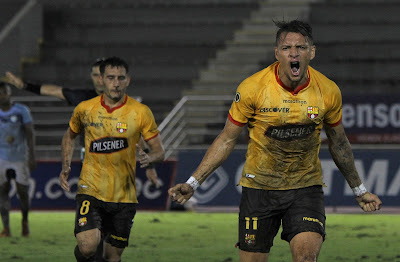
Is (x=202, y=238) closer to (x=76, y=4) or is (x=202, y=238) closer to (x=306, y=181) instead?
(x=306, y=181)

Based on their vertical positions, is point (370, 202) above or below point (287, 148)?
below

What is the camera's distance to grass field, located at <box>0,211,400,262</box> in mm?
11141

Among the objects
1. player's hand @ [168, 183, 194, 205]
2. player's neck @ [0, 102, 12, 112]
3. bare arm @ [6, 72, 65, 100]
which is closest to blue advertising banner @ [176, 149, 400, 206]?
player's neck @ [0, 102, 12, 112]

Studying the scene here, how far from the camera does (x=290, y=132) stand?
667 cm

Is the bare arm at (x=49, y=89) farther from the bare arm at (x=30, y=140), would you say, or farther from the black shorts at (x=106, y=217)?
the bare arm at (x=30, y=140)

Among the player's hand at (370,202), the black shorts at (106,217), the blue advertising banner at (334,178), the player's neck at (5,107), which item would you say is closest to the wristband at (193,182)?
the player's hand at (370,202)

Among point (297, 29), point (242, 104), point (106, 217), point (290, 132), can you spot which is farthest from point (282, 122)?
point (106, 217)

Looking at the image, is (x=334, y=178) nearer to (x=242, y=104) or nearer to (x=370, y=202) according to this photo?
(x=370, y=202)

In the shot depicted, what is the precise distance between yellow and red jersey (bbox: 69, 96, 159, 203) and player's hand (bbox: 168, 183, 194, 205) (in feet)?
8.13

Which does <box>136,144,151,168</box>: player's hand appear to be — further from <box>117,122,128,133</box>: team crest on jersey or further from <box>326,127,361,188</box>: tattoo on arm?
<box>326,127,361,188</box>: tattoo on arm

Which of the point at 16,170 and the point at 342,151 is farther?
the point at 16,170

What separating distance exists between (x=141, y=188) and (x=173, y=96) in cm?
624

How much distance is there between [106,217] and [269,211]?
7.70 feet

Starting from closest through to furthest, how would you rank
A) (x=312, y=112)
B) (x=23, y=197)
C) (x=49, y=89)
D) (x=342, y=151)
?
(x=312, y=112) → (x=342, y=151) → (x=49, y=89) → (x=23, y=197)
